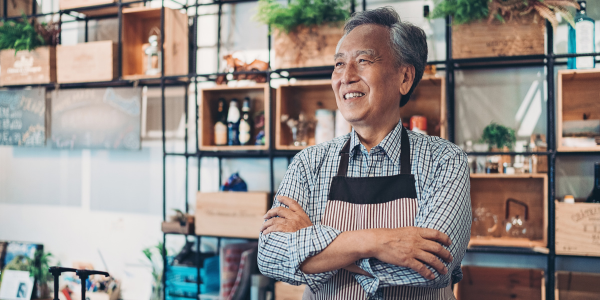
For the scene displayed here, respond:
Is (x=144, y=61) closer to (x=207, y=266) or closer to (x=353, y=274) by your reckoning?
(x=207, y=266)

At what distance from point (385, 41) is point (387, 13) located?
0.10 meters

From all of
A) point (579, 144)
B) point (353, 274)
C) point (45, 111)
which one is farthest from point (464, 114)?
point (45, 111)

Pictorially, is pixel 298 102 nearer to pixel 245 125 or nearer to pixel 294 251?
pixel 245 125

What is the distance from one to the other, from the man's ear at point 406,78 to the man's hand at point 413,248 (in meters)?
0.47

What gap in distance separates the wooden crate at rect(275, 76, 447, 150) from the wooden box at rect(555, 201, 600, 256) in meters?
0.74

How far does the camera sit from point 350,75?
4.39ft

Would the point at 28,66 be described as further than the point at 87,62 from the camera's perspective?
Yes

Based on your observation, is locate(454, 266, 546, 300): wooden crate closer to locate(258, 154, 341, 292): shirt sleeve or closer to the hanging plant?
the hanging plant

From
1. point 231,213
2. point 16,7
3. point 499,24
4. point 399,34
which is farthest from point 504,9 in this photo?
→ point 16,7

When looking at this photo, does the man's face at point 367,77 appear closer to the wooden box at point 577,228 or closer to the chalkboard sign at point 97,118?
the wooden box at point 577,228

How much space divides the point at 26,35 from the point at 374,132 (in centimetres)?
310

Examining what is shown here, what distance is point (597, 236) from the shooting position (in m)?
2.25

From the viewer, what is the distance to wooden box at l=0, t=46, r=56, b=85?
331 cm

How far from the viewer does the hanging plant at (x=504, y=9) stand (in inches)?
89.8
